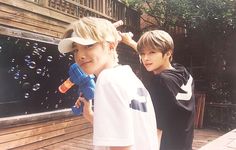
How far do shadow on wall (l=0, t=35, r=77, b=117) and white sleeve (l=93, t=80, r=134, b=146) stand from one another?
7680mm

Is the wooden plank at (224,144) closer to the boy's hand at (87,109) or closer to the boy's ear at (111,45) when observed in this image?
the boy's hand at (87,109)

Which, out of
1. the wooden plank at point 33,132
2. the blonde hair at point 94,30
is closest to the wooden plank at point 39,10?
the wooden plank at point 33,132

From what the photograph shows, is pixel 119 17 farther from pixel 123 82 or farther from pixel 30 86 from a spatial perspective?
pixel 123 82

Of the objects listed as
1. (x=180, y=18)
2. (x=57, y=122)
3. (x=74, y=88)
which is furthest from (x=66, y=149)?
(x=180, y=18)

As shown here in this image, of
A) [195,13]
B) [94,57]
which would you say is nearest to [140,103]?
[94,57]

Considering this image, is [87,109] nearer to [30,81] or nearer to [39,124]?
[39,124]

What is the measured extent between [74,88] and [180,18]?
13.6 ft

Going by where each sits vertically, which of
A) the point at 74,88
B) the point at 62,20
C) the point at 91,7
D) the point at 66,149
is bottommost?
the point at 66,149

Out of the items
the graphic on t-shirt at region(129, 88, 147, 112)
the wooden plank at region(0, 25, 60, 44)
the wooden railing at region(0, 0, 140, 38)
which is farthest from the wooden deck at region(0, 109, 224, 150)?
the graphic on t-shirt at region(129, 88, 147, 112)

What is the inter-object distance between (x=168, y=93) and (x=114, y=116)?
67cm

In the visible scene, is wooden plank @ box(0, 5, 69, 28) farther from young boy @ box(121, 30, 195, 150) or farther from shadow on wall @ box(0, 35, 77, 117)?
young boy @ box(121, 30, 195, 150)

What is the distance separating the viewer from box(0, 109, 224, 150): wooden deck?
591 cm

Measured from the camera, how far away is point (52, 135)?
7133mm

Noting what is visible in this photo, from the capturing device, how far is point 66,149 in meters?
6.73
